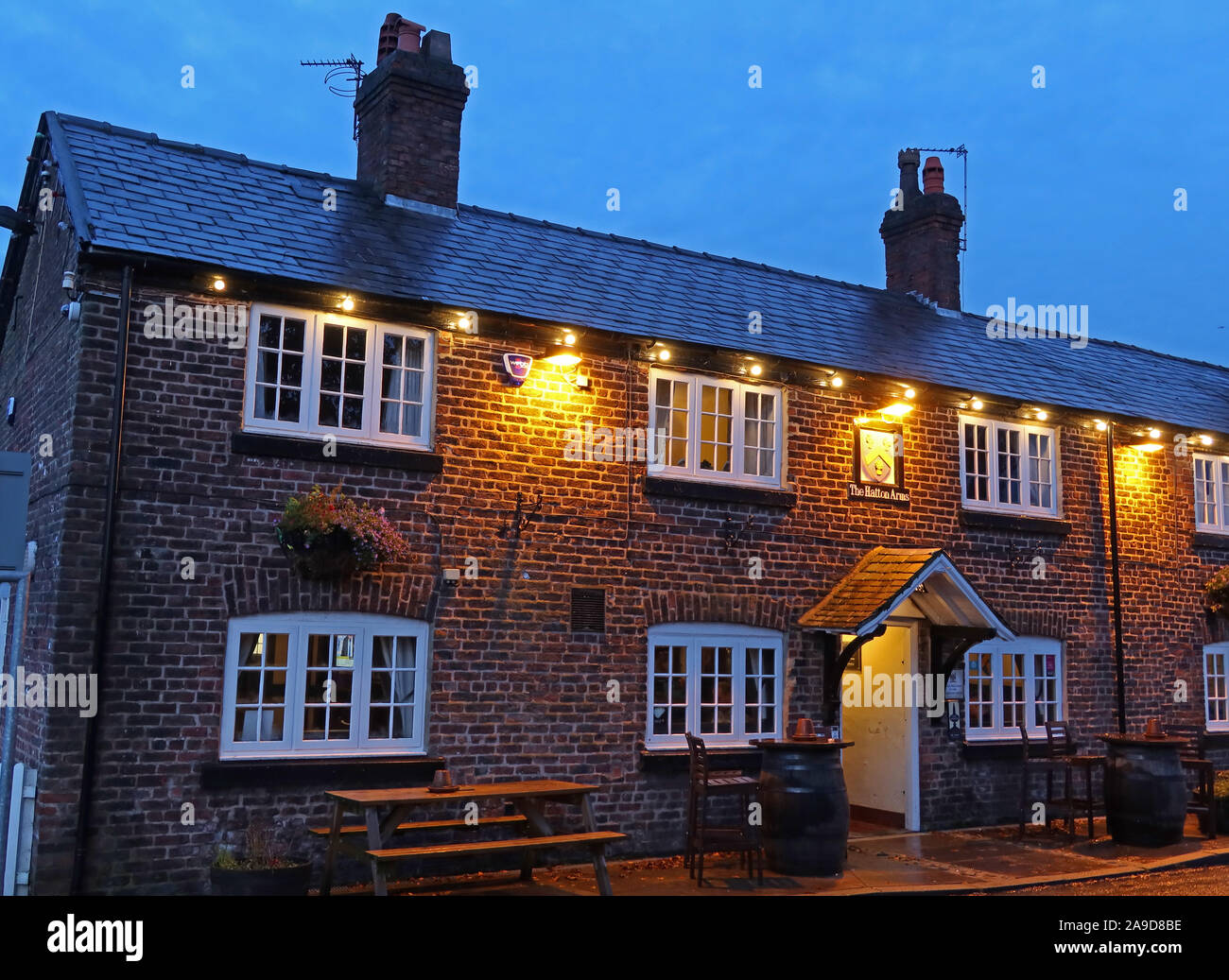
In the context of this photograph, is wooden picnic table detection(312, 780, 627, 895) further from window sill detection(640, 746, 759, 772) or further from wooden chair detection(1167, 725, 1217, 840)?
wooden chair detection(1167, 725, 1217, 840)

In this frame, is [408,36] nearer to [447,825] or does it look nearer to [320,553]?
[320,553]

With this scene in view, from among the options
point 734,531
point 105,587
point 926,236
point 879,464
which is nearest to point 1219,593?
point 879,464

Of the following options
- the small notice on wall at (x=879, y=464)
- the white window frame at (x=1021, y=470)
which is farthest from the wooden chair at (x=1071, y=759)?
the small notice on wall at (x=879, y=464)

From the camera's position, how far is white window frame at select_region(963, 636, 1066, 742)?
13.4 metres

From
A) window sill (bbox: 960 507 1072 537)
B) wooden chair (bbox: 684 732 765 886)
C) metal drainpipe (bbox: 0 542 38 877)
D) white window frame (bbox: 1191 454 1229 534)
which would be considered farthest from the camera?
white window frame (bbox: 1191 454 1229 534)

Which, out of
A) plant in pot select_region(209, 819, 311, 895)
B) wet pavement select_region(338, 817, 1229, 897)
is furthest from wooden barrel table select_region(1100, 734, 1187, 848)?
plant in pot select_region(209, 819, 311, 895)

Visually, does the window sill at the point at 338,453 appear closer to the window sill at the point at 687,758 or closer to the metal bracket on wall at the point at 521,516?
the metal bracket on wall at the point at 521,516

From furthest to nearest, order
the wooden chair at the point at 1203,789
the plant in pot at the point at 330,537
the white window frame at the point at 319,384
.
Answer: the wooden chair at the point at 1203,789 < the white window frame at the point at 319,384 < the plant in pot at the point at 330,537

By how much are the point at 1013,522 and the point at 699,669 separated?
15.9 feet

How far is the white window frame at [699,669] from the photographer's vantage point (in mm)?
11250

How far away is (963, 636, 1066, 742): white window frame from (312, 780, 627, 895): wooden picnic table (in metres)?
5.77

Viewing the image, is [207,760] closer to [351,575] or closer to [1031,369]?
[351,575]

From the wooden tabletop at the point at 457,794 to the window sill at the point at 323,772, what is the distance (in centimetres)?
21

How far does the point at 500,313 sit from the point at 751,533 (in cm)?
357
